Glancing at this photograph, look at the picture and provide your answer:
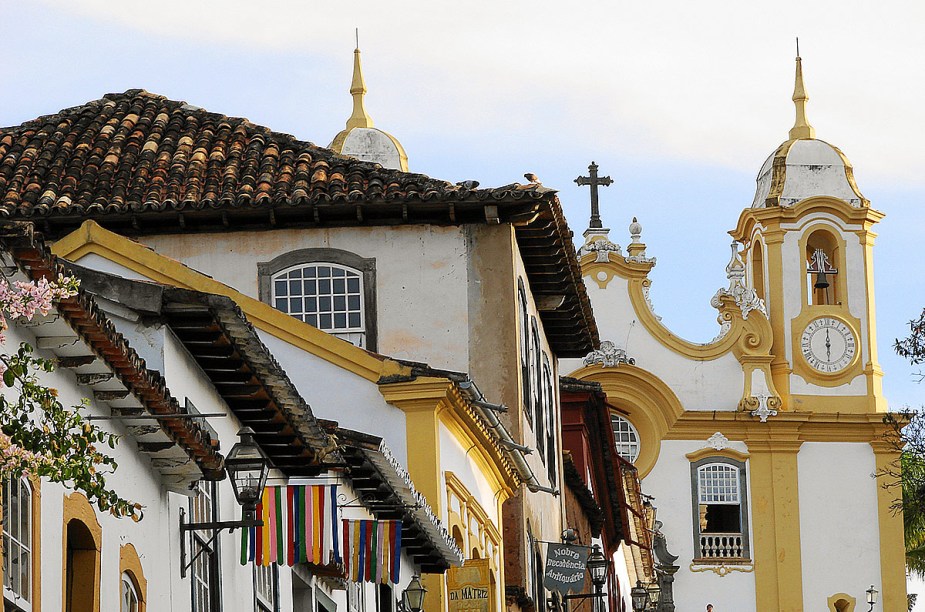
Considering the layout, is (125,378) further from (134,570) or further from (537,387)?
(537,387)

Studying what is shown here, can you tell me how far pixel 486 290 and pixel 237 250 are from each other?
2712mm

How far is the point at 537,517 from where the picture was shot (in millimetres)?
Result: 26531

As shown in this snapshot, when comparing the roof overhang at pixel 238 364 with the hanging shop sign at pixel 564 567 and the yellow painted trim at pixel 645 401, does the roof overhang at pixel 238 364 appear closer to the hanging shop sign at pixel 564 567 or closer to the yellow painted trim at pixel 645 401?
the hanging shop sign at pixel 564 567

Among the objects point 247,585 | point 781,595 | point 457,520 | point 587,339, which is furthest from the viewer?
point 781,595

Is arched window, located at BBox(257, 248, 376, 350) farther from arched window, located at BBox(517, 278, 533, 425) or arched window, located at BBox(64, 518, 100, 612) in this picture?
arched window, located at BBox(64, 518, 100, 612)

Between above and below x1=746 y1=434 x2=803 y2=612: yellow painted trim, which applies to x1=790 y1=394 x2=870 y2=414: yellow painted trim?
above

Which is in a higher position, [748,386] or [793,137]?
[793,137]

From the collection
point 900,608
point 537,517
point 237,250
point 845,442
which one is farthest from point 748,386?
point 237,250

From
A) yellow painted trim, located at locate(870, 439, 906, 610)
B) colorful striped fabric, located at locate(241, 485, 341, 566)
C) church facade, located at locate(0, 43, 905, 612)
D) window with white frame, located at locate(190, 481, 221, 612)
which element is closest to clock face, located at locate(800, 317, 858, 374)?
yellow painted trim, located at locate(870, 439, 906, 610)

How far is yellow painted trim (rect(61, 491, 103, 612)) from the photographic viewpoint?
10650 mm

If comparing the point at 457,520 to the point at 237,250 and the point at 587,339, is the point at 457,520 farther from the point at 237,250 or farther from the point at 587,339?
the point at 587,339

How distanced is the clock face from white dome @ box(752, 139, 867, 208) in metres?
2.95

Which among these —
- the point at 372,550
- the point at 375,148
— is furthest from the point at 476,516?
the point at 375,148

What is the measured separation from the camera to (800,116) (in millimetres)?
56531
